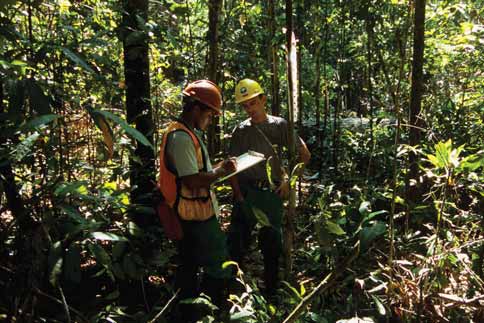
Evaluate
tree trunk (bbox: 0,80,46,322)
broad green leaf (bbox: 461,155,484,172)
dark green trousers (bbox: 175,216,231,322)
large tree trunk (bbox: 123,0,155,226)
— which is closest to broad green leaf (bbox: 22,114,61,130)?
tree trunk (bbox: 0,80,46,322)

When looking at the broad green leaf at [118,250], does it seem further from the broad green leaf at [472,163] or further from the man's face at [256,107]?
the broad green leaf at [472,163]

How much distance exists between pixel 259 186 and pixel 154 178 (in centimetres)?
85

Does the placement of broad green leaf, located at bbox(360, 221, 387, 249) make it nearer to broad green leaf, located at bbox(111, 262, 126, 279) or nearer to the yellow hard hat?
broad green leaf, located at bbox(111, 262, 126, 279)

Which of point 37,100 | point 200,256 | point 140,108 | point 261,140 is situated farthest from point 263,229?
point 37,100

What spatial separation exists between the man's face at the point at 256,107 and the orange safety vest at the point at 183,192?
3.28 ft

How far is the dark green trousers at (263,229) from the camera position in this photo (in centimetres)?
353

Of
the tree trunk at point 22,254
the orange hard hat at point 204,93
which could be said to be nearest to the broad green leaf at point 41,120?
the tree trunk at point 22,254

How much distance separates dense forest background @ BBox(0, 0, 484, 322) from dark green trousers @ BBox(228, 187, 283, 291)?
0.75 feet

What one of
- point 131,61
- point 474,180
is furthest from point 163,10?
point 474,180

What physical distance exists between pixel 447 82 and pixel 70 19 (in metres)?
6.15

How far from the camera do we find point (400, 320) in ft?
8.45

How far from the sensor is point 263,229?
3.63 m

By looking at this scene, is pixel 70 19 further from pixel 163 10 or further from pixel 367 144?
pixel 367 144

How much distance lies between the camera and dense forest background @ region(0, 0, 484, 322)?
1985 millimetres
